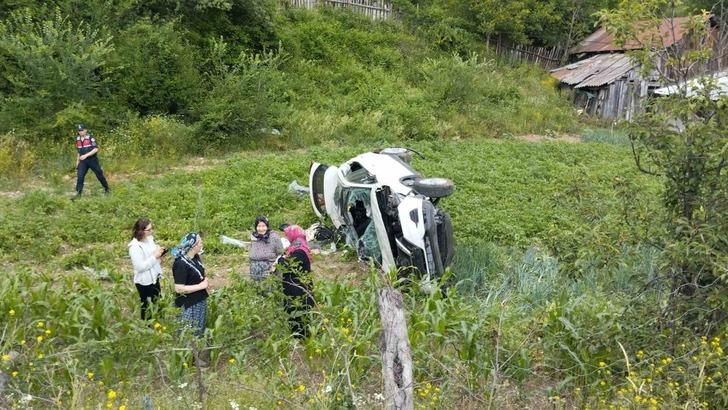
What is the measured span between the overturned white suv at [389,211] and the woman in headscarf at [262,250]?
1.29m

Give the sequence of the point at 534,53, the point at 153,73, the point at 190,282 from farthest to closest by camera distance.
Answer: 1. the point at 534,53
2. the point at 153,73
3. the point at 190,282

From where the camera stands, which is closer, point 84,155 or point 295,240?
point 295,240

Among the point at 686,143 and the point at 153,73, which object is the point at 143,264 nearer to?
the point at 686,143

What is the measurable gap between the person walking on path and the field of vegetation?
0.26 meters

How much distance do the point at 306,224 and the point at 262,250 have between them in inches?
134

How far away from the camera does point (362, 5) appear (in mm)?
24688

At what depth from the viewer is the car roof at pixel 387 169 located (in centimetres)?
772

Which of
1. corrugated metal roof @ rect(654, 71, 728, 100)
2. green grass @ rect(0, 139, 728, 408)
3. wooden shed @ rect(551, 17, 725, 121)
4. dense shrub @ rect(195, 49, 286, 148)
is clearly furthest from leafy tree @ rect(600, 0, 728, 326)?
wooden shed @ rect(551, 17, 725, 121)

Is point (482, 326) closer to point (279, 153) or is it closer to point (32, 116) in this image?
point (279, 153)

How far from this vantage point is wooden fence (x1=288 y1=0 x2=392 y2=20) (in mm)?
23445

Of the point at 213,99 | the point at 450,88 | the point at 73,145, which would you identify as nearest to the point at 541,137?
the point at 450,88

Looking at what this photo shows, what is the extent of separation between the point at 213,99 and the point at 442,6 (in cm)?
1521

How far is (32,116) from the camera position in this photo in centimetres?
1279

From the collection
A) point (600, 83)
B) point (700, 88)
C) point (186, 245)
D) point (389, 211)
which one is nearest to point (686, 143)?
point (700, 88)
